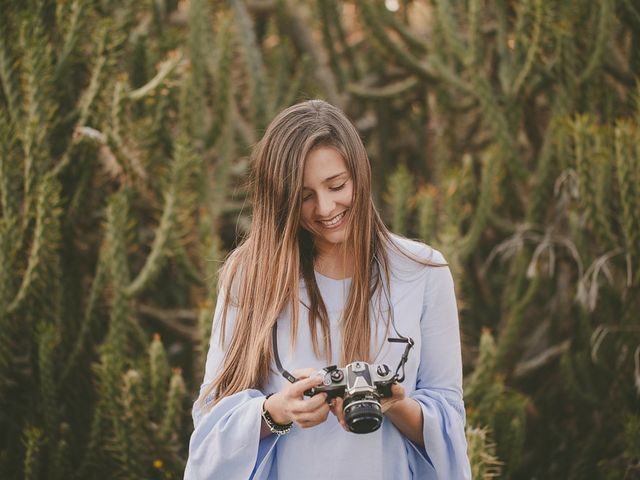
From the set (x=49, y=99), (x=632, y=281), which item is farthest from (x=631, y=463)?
(x=49, y=99)

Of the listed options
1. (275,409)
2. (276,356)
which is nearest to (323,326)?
(276,356)

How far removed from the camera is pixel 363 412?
143 cm

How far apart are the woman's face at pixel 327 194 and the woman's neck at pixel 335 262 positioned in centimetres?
5

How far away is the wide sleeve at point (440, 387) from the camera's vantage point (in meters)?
1.67

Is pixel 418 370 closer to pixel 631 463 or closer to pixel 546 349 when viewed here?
pixel 631 463

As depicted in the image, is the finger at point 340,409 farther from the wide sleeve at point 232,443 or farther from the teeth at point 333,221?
the teeth at point 333,221

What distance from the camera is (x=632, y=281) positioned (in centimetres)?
365

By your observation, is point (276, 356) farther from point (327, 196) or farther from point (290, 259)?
point (327, 196)

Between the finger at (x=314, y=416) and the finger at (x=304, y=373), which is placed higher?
the finger at (x=304, y=373)

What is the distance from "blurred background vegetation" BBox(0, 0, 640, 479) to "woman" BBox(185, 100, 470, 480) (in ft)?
3.07

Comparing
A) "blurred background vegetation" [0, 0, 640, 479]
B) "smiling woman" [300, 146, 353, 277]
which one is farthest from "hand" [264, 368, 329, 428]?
"blurred background vegetation" [0, 0, 640, 479]

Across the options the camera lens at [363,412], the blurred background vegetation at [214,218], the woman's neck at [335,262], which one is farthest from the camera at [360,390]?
the blurred background vegetation at [214,218]

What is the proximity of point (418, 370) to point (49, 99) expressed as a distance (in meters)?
2.66

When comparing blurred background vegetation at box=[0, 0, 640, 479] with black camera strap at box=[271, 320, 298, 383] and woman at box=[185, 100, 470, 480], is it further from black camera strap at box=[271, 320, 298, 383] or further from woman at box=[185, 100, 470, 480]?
black camera strap at box=[271, 320, 298, 383]
